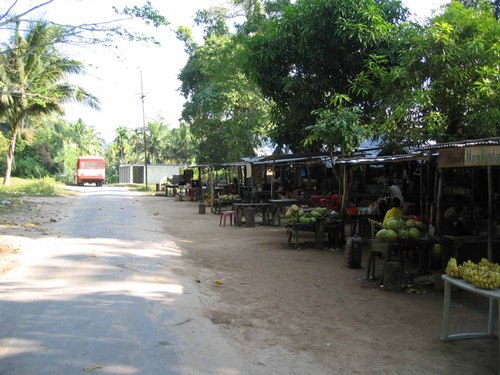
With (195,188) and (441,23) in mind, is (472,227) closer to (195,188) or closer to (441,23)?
(441,23)

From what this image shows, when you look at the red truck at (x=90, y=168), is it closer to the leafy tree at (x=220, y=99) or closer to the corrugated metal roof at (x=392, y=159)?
the leafy tree at (x=220, y=99)

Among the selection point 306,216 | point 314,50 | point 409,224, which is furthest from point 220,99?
point 409,224

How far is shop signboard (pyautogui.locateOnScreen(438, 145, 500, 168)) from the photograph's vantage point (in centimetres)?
504

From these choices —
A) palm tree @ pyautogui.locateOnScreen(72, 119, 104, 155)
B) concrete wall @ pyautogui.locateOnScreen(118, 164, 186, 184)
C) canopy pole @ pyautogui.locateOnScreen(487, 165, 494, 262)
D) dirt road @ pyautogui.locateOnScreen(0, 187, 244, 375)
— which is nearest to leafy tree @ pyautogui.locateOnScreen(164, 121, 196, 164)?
concrete wall @ pyautogui.locateOnScreen(118, 164, 186, 184)

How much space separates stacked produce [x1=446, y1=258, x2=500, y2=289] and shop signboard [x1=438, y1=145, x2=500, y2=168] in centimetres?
138

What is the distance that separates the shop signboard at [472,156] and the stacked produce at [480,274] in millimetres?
1381

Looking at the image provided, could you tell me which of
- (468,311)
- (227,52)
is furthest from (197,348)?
(227,52)

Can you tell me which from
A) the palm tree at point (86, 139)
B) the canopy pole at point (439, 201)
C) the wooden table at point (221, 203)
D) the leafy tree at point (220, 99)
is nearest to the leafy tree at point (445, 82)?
the canopy pole at point (439, 201)

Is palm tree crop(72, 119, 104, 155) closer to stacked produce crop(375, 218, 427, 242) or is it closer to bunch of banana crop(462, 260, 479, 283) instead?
stacked produce crop(375, 218, 427, 242)

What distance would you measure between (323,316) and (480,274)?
2038mm

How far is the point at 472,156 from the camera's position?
530cm

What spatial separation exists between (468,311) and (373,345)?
72.4 inches

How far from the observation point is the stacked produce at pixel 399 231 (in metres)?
6.84

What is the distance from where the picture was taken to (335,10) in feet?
34.0
